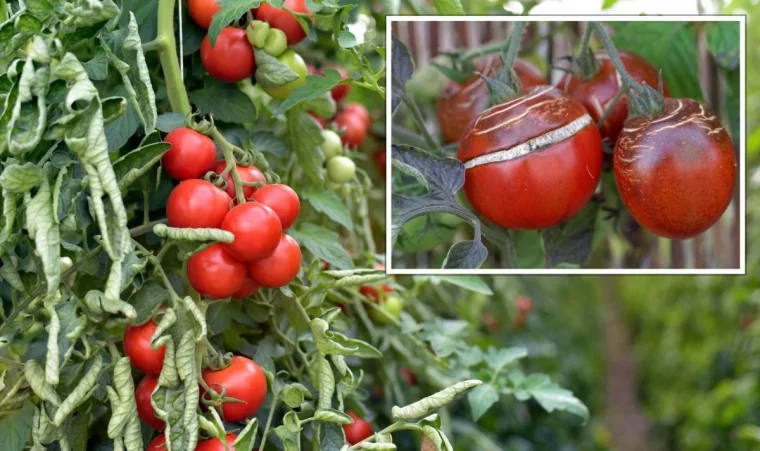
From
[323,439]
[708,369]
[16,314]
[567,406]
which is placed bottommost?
[708,369]

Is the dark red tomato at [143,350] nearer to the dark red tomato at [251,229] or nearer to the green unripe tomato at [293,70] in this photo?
the dark red tomato at [251,229]

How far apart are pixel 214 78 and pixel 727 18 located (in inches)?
16.0

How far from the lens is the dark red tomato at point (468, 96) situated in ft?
2.26

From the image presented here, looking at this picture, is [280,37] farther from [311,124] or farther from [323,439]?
[323,439]

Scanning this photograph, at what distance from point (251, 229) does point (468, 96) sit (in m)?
0.34

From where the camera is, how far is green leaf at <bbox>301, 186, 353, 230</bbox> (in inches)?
24.6

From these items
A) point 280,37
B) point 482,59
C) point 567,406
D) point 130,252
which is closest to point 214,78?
point 280,37

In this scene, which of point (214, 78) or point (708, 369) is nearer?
point (214, 78)

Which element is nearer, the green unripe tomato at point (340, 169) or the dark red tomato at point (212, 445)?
the dark red tomato at point (212, 445)

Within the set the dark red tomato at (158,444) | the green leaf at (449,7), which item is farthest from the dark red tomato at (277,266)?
the green leaf at (449,7)

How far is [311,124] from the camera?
0.63 metres

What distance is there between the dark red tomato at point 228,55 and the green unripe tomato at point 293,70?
23 millimetres

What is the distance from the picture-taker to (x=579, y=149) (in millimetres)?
587

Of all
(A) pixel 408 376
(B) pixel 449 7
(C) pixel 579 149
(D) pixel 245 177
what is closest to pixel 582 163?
(C) pixel 579 149
